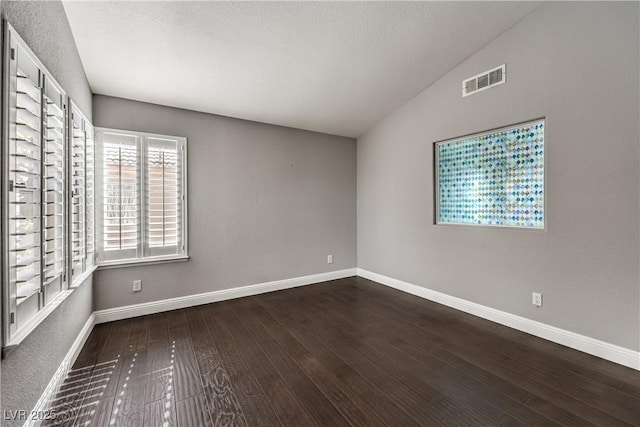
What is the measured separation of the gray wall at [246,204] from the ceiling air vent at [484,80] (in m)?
2.06

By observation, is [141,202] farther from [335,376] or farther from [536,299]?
[536,299]

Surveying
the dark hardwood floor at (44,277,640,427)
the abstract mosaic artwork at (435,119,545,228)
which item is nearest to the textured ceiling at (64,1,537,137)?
the abstract mosaic artwork at (435,119,545,228)

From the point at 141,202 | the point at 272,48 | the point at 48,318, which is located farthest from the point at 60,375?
the point at 272,48

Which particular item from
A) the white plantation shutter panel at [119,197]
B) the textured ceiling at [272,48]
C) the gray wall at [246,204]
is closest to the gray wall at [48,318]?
the textured ceiling at [272,48]

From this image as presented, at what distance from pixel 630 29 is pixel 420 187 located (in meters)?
2.21

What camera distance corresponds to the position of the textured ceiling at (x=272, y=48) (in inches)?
86.6

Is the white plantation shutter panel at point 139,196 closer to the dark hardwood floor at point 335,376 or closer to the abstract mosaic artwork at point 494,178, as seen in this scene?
the dark hardwood floor at point 335,376

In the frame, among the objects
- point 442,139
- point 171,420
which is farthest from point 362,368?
point 442,139

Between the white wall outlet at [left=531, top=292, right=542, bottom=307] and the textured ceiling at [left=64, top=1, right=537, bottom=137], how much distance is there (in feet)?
8.76

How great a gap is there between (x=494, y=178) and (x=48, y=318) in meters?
4.03

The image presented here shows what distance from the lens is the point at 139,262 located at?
312cm

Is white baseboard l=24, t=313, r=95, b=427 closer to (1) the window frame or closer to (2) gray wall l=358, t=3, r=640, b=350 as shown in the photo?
(1) the window frame

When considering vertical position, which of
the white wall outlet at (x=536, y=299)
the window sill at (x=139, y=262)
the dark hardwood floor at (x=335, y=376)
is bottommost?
the dark hardwood floor at (x=335, y=376)

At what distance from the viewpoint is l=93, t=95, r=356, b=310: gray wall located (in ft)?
10.5
